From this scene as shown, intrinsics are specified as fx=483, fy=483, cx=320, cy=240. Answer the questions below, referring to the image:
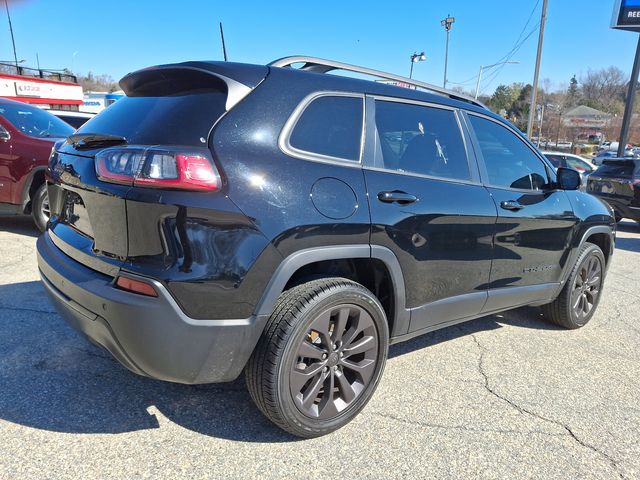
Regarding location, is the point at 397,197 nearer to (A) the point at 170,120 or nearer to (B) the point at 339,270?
(B) the point at 339,270

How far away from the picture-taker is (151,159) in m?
2.05

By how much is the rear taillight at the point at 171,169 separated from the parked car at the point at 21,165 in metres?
4.69

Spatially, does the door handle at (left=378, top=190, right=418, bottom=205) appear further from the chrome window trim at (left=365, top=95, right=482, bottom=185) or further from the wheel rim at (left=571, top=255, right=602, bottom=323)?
the wheel rim at (left=571, top=255, right=602, bottom=323)

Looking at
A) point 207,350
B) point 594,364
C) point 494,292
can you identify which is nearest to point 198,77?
point 207,350

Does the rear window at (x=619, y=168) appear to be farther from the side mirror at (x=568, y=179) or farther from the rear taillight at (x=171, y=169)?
the rear taillight at (x=171, y=169)

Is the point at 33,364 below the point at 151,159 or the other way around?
below

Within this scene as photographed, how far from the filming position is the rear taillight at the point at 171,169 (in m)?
2.03

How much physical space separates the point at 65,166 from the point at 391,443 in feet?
7.40

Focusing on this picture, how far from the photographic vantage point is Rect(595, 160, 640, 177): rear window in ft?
32.8

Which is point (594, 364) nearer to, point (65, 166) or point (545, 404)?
point (545, 404)

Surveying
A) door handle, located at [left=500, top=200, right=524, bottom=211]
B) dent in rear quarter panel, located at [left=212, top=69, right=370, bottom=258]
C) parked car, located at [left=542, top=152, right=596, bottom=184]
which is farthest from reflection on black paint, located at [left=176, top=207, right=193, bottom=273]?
parked car, located at [left=542, top=152, right=596, bottom=184]

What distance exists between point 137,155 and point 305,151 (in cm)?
77

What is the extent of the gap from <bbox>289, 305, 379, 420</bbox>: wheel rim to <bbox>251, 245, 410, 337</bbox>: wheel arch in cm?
21

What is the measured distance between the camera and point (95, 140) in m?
2.46
